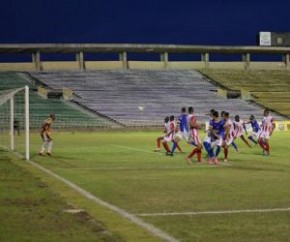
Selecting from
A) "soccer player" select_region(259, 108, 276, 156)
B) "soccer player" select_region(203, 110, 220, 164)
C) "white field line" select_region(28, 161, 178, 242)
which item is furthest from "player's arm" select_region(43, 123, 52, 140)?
"white field line" select_region(28, 161, 178, 242)

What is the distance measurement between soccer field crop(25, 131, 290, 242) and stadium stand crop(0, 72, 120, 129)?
112 feet

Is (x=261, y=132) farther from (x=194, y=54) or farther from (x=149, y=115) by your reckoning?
(x=194, y=54)

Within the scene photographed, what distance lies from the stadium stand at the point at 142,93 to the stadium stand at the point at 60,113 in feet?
6.54

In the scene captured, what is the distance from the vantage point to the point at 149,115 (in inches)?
2591

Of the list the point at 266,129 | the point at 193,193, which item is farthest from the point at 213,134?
the point at 193,193

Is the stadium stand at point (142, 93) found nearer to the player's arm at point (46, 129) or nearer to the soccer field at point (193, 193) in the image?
the player's arm at point (46, 129)

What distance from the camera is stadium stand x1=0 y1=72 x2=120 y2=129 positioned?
5847 centimetres

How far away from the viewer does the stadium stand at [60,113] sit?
5847 cm

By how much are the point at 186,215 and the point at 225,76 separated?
72726mm

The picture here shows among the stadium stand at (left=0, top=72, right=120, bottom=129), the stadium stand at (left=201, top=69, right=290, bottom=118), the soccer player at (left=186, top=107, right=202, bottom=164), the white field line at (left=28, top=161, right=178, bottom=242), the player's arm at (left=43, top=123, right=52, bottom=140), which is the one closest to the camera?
the white field line at (left=28, top=161, right=178, bottom=242)

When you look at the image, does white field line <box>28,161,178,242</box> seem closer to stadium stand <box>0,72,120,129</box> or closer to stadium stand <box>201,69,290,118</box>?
stadium stand <box>0,72,120,129</box>

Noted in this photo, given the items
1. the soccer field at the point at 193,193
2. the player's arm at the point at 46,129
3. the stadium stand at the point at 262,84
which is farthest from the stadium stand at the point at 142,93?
the soccer field at the point at 193,193

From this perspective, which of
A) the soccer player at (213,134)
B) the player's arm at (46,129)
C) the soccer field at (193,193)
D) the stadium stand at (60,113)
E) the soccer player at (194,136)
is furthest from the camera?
the stadium stand at (60,113)

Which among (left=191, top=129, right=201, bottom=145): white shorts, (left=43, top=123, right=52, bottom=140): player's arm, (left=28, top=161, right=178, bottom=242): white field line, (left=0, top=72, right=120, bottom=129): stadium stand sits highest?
(left=0, top=72, right=120, bottom=129): stadium stand
